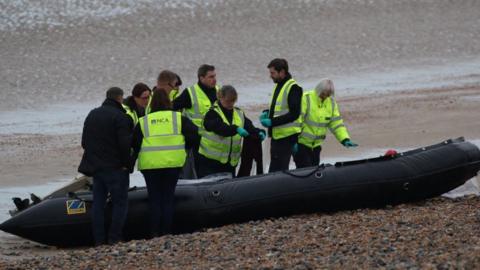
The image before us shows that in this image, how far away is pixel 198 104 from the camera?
12.0 meters

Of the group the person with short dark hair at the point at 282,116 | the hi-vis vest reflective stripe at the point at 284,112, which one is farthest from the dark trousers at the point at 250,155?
the hi-vis vest reflective stripe at the point at 284,112

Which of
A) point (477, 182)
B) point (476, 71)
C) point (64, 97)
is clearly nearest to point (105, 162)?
point (477, 182)

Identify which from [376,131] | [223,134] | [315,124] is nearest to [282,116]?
[315,124]

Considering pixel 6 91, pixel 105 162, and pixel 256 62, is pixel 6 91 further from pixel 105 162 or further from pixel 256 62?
pixel 105 162

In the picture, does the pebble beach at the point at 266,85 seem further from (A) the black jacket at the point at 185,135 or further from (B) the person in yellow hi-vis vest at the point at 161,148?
(A) the black jacket at the point at 185,135

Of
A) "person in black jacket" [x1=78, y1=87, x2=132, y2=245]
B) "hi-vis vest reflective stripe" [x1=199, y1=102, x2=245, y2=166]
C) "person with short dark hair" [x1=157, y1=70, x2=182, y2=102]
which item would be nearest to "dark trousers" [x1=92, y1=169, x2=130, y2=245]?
"person in black jacket" [x1=78, y1=87, x2=132, y2=245]

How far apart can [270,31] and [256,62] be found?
311 centimetres

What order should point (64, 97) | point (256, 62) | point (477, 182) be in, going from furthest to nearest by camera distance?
point (256, 62), point (64, 97), point (477, 182)

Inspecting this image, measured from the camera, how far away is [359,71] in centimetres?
2622

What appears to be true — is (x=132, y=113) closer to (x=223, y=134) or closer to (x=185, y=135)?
(x=223, y=134)

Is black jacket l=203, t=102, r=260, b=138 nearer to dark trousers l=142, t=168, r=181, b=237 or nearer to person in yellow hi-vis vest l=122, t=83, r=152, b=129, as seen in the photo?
person in yellow hi-vis vest l=122, t=83, r=152, b=129

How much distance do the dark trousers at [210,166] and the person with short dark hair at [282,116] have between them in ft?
1.80

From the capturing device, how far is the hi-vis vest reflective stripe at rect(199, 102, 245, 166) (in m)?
11.6

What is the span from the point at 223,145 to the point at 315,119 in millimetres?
1040
